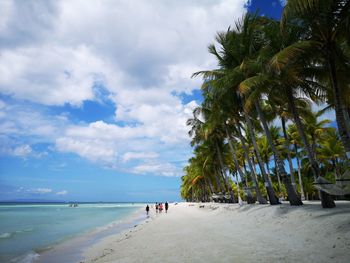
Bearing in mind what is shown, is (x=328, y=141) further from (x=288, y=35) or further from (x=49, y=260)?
(x=49, y=260)

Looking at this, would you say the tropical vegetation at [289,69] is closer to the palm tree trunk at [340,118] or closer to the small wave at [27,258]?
the palm tree trunk at [340,118]

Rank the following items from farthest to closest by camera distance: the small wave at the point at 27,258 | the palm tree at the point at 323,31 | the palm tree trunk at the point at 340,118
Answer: the small wave at the point at 27,258, the palm tree trunk at the point at 340,118, the palm tree at the point at 323,31

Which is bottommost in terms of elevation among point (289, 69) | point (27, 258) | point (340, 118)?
point (27, 258)

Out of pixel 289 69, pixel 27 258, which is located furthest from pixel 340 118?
pixel 27 258

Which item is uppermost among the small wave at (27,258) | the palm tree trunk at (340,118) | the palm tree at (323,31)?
the palm tree at (323,31)

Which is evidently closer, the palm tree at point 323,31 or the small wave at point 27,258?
the palm tree at point 323,31

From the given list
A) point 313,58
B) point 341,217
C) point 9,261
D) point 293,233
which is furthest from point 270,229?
point 9,261

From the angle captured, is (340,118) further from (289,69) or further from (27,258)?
(27,258)

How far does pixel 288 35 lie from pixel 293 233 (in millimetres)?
9108

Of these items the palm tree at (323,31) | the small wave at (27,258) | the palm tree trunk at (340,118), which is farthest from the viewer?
the small wave at (27,258)

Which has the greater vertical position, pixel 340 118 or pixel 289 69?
pixel 289 69

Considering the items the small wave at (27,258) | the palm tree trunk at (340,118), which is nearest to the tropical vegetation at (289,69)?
the palm tree trunk at (340,118)

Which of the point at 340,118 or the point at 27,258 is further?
the point at 27,258

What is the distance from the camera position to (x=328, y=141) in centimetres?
3394
